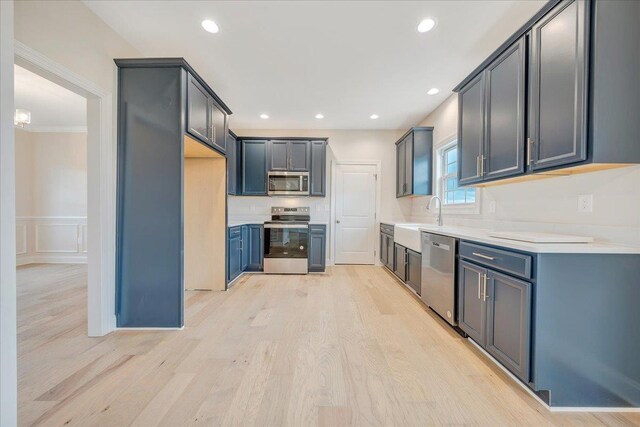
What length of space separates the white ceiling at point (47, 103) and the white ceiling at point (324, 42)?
195 cm

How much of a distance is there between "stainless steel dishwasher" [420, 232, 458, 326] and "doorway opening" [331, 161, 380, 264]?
2.32 metres

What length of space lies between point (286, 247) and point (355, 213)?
1.57 m

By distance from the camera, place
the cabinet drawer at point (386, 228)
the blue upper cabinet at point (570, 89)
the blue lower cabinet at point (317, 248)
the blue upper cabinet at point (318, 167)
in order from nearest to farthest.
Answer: the blue upper cabinet at point (570, 89), the cabinet drawer at point (386, 228), the blue lower cabinet at point (317, 248), the blue upper cabinet at point (318, 167)

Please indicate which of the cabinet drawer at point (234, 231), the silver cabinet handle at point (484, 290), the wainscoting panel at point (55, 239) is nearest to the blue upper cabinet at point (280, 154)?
the cabinet drawer at point (234, 231)

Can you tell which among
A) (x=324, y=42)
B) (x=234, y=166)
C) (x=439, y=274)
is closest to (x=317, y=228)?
(x=234, y=166)

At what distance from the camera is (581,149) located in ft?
4.78

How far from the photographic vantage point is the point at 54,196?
528 cm

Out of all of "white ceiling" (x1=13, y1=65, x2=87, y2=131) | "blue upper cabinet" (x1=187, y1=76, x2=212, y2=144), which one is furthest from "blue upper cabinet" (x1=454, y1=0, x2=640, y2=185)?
"white ceiling" (x1=13, y1=65, x2=87, y2=131)

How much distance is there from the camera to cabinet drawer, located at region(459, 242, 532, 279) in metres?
1.55

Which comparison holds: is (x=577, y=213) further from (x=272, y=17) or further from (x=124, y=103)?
(x=124, y=103)

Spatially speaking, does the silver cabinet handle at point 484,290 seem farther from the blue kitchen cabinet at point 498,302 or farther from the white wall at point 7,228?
the white wall at point 7,228

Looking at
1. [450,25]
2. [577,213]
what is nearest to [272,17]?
[450,25]

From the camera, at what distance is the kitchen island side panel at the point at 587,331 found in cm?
146

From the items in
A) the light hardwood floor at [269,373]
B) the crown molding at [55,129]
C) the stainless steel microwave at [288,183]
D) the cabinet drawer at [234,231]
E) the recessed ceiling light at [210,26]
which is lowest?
the light hardwood floor at [269,373]
